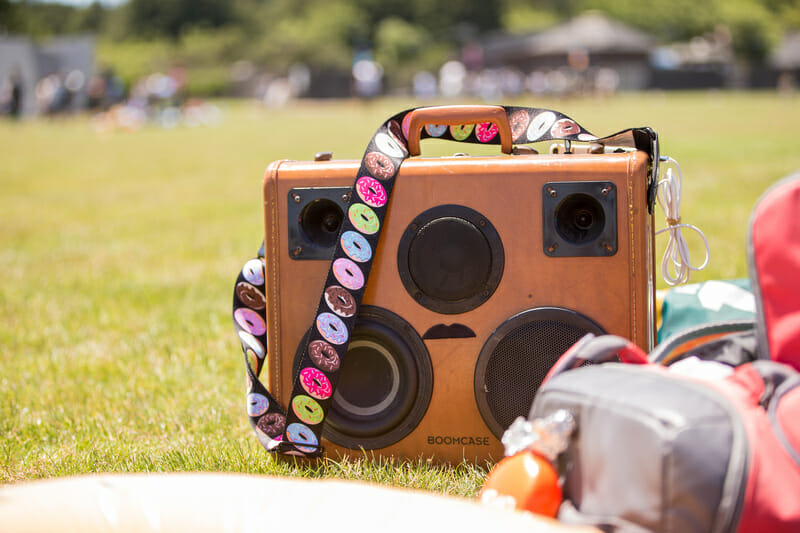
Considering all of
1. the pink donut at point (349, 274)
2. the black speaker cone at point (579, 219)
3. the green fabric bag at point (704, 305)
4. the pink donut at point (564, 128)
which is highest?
the pink donut at point (564, 128)

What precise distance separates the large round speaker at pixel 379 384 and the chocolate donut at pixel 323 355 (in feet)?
0.14

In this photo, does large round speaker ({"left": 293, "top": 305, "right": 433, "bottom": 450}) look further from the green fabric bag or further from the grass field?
the green fabric bag

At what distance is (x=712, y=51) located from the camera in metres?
62.6

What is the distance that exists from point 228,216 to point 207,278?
2.56 metres

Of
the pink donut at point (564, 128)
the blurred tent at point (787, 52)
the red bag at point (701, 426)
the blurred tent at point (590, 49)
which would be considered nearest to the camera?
the red bag at point (701, 426)

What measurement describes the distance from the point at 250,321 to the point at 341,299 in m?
0.38

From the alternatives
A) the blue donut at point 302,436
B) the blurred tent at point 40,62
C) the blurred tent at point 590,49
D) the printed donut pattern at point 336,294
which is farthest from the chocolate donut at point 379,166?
the blurred tent at point 590,49

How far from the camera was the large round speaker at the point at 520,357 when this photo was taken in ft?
6.12

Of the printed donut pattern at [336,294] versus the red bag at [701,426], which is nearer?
the red bag at [701,426]

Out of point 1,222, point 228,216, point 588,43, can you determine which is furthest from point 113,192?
point 588,43

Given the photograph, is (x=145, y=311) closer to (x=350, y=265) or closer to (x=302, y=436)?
(x=302, y=436)

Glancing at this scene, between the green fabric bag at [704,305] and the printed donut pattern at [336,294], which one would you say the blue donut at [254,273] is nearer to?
the printed donut pattern at [336,294]

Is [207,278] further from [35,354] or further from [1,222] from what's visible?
[1,222]

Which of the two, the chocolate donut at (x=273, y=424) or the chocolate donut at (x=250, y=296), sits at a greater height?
the chocolate donut at (x=250, y=296)
